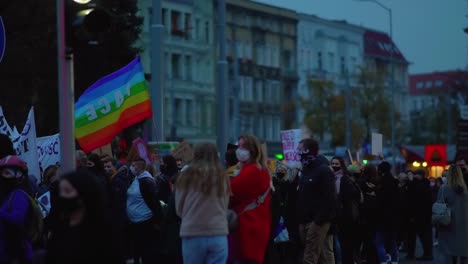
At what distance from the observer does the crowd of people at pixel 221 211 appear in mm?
7984

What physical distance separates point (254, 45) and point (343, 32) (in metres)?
14.7

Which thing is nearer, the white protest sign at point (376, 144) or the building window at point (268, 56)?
the white protest sign at point (376, 144)

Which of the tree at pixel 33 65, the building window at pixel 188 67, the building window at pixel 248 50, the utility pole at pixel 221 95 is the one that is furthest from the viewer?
the building window at pixel 248 50

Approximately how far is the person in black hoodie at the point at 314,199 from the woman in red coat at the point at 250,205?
3.26 m

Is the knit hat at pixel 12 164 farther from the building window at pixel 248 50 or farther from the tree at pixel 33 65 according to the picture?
the building window at pixel 248 50

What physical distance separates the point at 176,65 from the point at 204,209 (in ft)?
206

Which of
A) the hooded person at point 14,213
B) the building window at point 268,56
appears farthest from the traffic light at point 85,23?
the building window at point 268,56

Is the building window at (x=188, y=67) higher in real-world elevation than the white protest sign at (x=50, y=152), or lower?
higher

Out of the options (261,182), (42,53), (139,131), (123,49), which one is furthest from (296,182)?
(139,131)

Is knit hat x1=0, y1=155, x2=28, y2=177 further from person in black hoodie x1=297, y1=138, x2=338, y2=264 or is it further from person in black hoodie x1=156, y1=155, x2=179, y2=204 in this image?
person in black hoodie x1=297, y1=138, x2=338, y2=264

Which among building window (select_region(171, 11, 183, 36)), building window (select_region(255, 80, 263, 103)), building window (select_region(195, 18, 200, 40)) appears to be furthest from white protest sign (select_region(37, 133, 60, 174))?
building window (select_region(255, 80, 263, 103))

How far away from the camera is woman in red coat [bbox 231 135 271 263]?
1199cm

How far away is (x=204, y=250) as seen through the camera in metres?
11.3

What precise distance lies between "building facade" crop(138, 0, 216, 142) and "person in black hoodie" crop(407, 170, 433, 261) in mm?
45860
